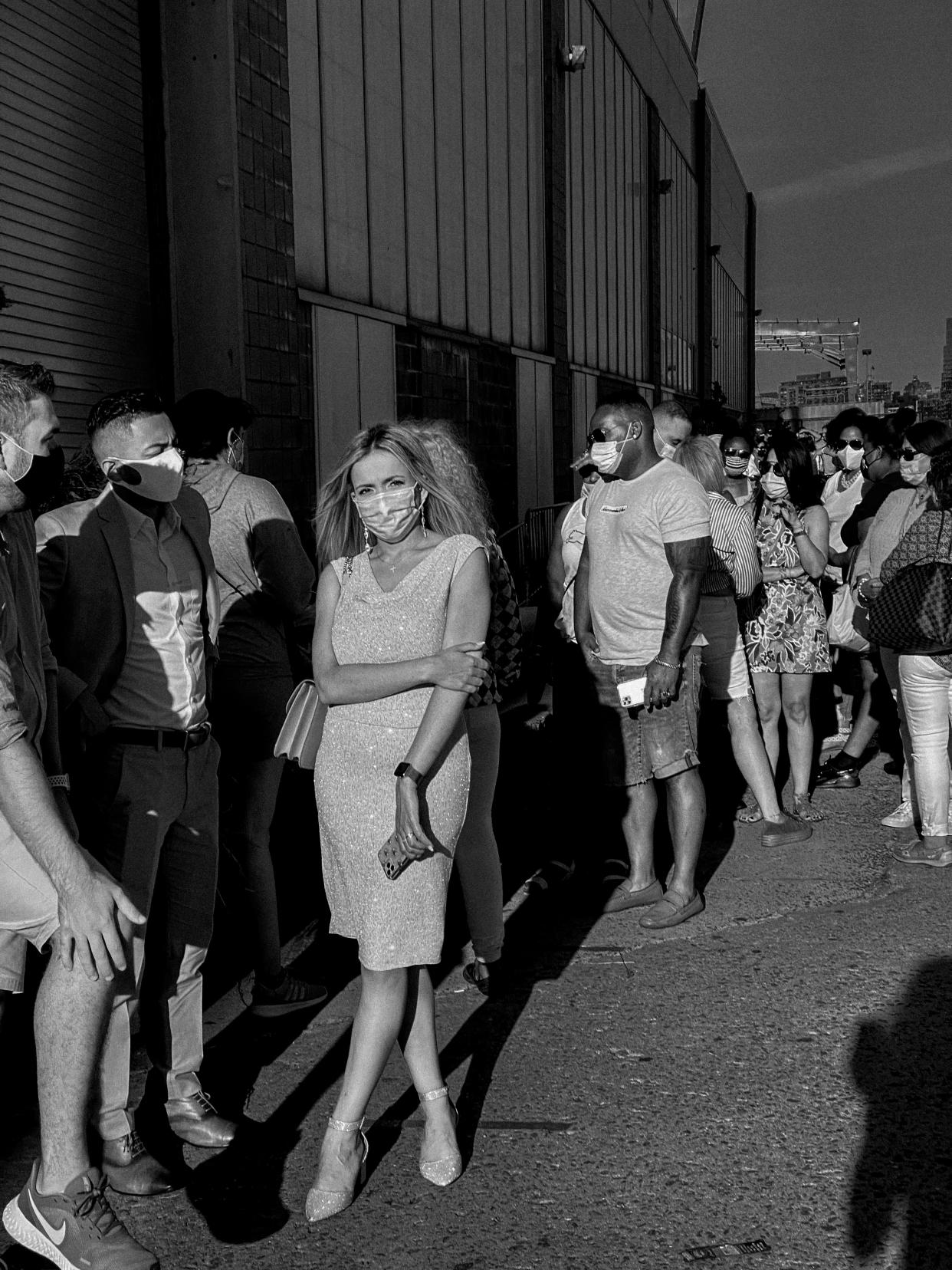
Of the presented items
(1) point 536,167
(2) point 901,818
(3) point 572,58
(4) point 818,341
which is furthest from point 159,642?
(4) point 818,341

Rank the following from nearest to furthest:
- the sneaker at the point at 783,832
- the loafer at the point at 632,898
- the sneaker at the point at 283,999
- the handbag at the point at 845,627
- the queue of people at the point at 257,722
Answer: the queue of people at the point at 257,722 < the sneaker at the point at 283,999 < the loafer at the point at 632,898 < the sneaker at the point at 783,832 < the handbag at the point at 845,627

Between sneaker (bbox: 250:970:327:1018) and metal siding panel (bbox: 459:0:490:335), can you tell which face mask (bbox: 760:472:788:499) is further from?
metal siding panel (bbox: 459:0:490:335)

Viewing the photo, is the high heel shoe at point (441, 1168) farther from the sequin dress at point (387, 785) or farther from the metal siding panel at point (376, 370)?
the metal siding panel at point (376, 370)

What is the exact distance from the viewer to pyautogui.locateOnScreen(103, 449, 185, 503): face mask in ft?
11.4

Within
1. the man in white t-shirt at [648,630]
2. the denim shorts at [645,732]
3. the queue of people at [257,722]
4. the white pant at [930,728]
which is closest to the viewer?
the queue of people at [257,722]

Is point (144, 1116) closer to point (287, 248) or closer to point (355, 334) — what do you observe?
point (287, 248)

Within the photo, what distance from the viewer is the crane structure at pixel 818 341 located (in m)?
92.2

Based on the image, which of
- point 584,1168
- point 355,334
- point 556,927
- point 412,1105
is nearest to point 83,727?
point 412,1105

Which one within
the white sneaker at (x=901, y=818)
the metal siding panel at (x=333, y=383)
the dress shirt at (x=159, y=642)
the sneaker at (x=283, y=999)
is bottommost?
the sneaker at (x=283, y=999)

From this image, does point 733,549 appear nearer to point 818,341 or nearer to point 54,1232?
point 54,1232

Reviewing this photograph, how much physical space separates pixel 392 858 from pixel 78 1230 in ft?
3.48

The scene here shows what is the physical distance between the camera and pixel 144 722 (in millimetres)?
3463

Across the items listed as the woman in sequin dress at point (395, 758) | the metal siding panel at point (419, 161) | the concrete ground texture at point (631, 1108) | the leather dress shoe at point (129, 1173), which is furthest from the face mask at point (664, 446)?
the leather dress shoe at point (129, 1173)

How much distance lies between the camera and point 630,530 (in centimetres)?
538
